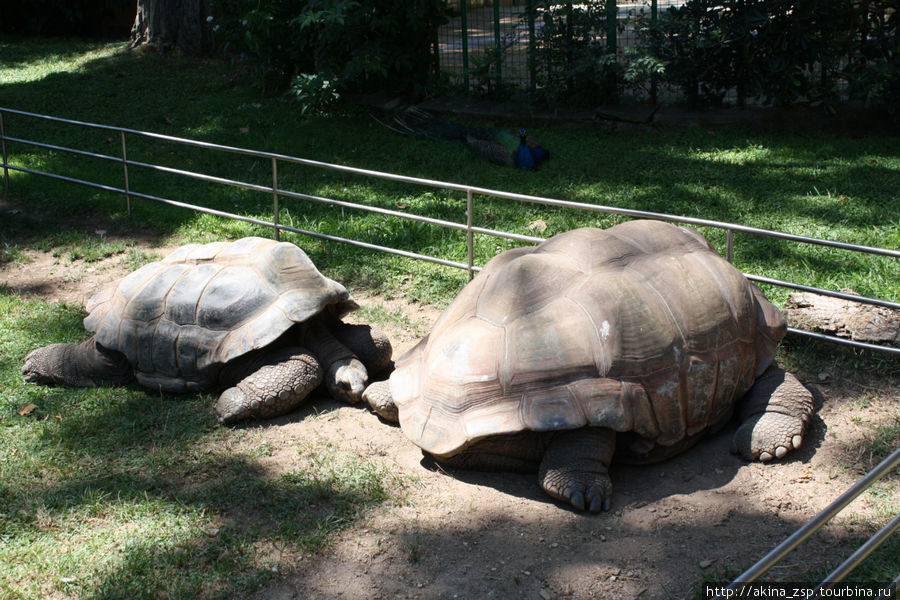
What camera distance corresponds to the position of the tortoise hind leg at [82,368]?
564 cm

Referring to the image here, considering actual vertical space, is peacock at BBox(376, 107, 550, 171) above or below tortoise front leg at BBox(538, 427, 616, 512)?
above

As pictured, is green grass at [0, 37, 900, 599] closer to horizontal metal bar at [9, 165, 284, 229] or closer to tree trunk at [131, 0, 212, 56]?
horizontal metal bar at [9, 165, 284, 229]

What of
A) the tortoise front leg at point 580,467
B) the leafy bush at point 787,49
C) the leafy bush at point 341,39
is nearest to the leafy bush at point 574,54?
the leafy bush at point 787,49

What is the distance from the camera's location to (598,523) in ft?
13.7

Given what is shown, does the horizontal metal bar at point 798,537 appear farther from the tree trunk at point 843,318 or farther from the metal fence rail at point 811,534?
the tree trunk at point 843,318

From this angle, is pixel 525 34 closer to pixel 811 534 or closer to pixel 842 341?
pixel 842 341

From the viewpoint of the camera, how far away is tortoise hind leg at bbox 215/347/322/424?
5148 mm

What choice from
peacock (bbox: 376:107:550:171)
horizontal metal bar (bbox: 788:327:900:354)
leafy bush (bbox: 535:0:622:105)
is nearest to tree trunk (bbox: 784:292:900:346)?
horizontal metal bar (bbox: 788:327:900:354)

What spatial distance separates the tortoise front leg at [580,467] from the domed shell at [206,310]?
1.84 metres

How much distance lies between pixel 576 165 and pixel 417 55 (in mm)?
3597

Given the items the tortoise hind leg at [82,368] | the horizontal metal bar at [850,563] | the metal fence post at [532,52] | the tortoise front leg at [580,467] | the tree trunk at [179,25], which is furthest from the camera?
the tree trunk at [179,25]

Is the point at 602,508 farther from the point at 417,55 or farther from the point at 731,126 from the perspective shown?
the point at 417,55

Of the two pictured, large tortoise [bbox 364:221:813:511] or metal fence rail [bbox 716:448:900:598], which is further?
large tortoise [bbox 364:221:813:511]

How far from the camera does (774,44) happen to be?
33.5ft
